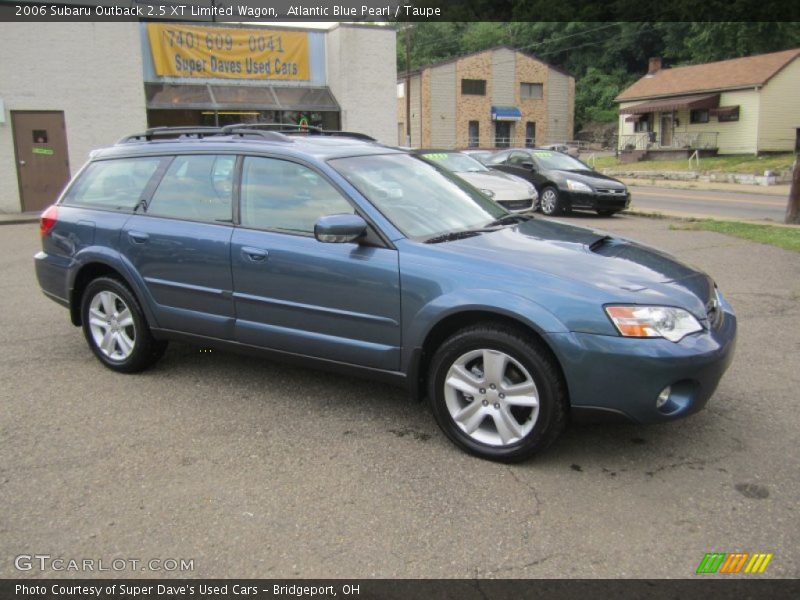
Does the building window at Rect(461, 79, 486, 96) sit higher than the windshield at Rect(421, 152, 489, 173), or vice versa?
the building window at Rect(461, 79, 486, 96)

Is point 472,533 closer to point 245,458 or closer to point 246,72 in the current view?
point 245,458

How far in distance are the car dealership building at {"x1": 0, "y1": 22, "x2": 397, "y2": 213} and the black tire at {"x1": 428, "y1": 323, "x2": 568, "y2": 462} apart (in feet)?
55.5

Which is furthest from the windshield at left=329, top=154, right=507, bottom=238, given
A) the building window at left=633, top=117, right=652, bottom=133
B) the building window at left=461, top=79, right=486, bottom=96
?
the building window at left=461, top=79, right=486, bottom=96

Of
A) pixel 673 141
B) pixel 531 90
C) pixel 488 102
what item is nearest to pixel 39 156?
pixel 673 141

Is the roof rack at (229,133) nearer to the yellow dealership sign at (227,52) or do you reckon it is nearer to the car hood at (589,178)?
the car hood at (589,178)

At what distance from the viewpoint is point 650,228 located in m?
12.9

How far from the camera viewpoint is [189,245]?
457 cm

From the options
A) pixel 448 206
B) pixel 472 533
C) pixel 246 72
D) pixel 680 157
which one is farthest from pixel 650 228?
pixel 680 157

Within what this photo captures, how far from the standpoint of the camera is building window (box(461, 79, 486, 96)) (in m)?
53.0

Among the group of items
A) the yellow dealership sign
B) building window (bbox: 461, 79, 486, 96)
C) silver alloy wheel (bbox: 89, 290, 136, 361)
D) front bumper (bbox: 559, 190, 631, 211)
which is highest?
building window (bbox: 461, 79, 486, 96)

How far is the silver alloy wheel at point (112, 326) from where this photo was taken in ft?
16.5

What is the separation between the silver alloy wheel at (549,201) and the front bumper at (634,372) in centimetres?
1204

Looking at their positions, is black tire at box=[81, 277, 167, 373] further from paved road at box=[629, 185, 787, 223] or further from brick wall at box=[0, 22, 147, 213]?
brick wall at box=[0, 22, 147, 213]

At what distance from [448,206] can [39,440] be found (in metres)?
2.84
